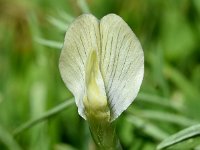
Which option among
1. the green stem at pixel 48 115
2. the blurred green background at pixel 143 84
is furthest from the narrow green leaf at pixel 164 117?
the green stem at pixel 48 115

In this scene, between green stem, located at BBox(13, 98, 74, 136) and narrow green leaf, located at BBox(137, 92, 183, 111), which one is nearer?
green stem, located at BBox(13, 98, 74, 136)

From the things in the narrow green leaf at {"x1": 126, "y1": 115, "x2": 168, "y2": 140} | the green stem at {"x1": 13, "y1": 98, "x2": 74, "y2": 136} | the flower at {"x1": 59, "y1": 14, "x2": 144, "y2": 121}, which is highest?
the flower at {"x1": 59, "y1": 14, "x2": 144, "y2": 121}

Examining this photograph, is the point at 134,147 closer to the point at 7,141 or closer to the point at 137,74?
the point at 7,141

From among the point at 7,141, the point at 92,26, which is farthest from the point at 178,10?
the point at 92,26

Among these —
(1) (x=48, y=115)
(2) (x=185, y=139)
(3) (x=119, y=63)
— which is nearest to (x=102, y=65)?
(3) (x=119, y=63)

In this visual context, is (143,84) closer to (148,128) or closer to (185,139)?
(148,128)

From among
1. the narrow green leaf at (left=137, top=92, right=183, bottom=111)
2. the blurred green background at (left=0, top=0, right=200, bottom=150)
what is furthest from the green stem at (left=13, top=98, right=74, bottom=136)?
the narrow green leaf at (left=137, top=92, right=183, bottom=111)

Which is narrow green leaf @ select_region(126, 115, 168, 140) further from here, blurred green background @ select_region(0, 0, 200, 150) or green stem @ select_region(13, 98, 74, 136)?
green stem @ select_region(13, 98, 74, 136)
